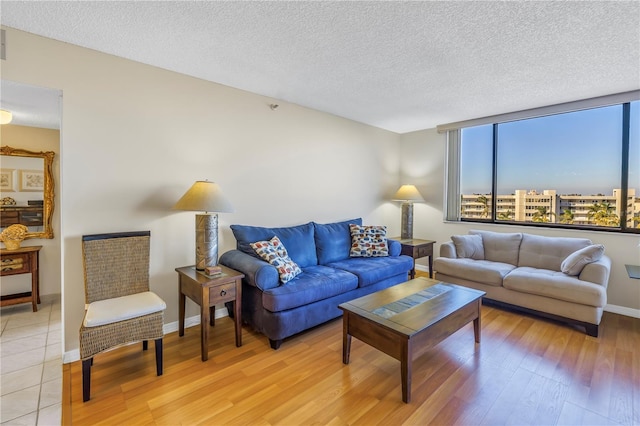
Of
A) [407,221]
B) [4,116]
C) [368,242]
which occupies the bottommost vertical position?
[368,242]

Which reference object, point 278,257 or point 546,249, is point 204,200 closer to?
point 278,257

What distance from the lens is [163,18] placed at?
1944mm

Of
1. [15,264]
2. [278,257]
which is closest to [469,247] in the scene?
[278,257]

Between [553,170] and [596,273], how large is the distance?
163 centimetres

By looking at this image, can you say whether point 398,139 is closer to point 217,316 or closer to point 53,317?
point 217,316

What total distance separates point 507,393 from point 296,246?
219 centimetres

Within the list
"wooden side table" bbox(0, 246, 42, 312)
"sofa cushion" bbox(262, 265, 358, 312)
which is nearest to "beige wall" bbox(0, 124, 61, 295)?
"wooden side table" bbox(0, 246, 42, 312)

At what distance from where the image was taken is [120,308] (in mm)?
2043

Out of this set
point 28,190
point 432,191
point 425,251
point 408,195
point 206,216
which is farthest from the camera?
point 432,191

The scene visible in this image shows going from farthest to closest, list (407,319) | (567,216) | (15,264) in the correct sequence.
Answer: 1. (567,216)
2. (15,264)
3. (407,319)

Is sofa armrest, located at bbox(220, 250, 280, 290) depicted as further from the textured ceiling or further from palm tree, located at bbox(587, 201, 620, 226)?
palm tree, located at bbox(587, 201, 620, 226)

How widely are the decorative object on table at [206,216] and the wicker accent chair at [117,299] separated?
1.38 feet

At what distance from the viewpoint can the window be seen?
3320 mm

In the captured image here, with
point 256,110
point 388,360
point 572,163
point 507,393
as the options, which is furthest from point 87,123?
point 572,163
